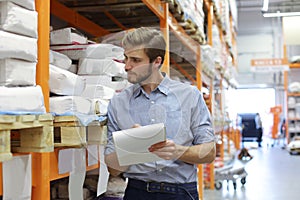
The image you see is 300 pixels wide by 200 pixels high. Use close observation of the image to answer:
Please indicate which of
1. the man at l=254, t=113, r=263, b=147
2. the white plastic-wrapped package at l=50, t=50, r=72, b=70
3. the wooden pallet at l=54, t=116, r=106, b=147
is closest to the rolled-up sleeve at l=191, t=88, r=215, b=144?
the wooden pallet at l=54, t=116, r=106, b=147

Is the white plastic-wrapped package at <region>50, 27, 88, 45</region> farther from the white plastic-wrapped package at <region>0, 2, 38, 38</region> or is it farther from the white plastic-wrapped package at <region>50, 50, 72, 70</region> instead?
the white plastic-wrapped package at <region>0, 2, 38, 38</region>

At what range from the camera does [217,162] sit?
9281 mm

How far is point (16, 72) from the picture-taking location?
192 cm

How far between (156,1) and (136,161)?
2235 millimetres

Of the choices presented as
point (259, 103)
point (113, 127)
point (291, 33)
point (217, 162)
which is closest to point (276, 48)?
point (259, 103)

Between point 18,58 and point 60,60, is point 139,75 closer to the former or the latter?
point 18,58

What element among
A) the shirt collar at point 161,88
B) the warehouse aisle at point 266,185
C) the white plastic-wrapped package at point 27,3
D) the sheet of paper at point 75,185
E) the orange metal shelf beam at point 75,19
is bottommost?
the warehouse aisle at point 266,185

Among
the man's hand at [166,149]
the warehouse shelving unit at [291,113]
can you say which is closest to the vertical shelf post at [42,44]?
the man's hand at [166,149]

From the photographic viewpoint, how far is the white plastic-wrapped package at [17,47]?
6.05 ft

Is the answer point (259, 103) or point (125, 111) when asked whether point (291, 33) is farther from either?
point (125, 111)

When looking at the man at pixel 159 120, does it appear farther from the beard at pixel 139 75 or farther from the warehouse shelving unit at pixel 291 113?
the warehouse shelving unit at pixel 291 113

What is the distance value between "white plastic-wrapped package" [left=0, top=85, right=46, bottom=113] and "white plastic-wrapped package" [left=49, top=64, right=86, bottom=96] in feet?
1.41

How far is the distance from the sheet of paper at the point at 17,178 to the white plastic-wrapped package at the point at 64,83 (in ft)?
1.77

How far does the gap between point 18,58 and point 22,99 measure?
20cm
